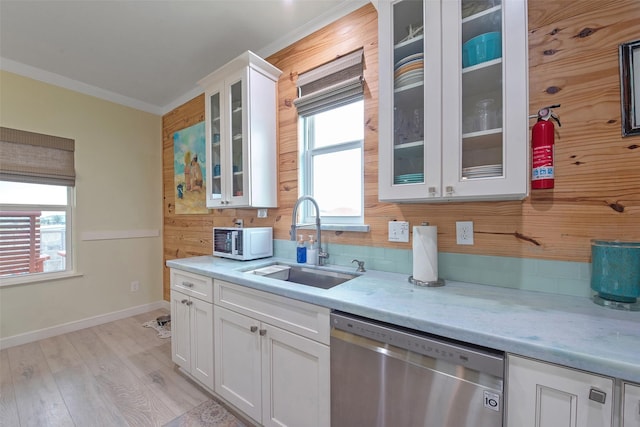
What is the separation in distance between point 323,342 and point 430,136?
40.4 inches

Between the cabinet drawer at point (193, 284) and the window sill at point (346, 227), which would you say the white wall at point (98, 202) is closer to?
the cabinet drawer at point (193, 284)

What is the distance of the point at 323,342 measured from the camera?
1.14 metres

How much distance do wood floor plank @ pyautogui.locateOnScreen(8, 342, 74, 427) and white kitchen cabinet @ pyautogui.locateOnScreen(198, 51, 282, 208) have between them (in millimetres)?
1649

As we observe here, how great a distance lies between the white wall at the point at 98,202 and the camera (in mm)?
2482

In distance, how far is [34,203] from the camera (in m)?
2.56

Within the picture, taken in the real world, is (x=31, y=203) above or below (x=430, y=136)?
below

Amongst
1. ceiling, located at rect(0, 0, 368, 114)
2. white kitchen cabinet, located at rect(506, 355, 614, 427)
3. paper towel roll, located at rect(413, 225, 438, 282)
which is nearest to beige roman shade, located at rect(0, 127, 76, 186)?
ceiling, located at rect(0, 0, 368, 114)

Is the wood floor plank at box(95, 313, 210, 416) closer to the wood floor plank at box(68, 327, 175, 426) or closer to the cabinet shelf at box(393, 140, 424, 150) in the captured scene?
the wood floor plank at box(68, 327, 175, 426)

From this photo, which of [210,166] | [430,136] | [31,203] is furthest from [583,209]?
[31,203]

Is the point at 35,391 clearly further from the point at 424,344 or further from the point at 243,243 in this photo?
the point at 424,344

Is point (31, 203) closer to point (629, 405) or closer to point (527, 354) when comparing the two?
point (527, 354)

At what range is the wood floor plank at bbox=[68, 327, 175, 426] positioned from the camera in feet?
5.28

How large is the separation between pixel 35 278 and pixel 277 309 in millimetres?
2860

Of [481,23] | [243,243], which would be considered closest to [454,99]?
[481,23]
